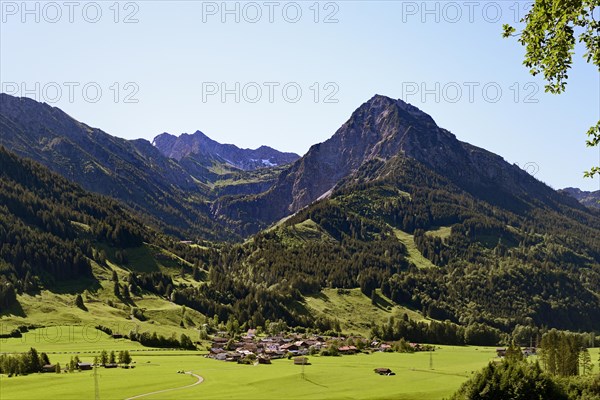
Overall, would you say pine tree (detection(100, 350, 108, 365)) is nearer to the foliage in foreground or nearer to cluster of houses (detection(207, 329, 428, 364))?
cluster of houses (detection(207, 329, 428, 364))

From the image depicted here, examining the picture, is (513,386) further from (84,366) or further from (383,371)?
(84,366)

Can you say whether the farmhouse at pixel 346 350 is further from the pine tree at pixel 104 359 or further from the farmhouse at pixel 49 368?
the farmhouse at pixel 49 368

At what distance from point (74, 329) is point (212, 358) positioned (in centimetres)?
5645

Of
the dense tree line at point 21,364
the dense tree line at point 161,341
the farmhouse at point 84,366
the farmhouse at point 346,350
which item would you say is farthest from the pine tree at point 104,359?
the farmhouse at point 346,350

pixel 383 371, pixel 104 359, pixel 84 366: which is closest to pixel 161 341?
pixel 104 359

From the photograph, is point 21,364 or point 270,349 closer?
point 21,364

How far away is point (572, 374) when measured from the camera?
128 meters

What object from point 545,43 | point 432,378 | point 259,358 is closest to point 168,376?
point 259,358

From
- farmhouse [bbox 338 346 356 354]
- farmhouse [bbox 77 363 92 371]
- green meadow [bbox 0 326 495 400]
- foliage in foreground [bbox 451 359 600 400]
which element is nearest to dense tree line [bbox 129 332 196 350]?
green meadow [bbox 0 326 495 400]

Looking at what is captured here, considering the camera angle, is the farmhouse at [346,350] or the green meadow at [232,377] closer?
the green meadow at [232,377]

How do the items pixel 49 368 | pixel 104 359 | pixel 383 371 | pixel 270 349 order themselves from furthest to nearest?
pixel 270 349 → pixel 104 359 → pixel 383 371 → pixel 49 368

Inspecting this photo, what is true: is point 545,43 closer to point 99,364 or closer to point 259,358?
point 99,364

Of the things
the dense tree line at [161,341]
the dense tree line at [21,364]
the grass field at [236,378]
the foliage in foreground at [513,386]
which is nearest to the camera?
the foliage in foreground at [513,386]

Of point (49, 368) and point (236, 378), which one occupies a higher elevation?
point (49, 368)
